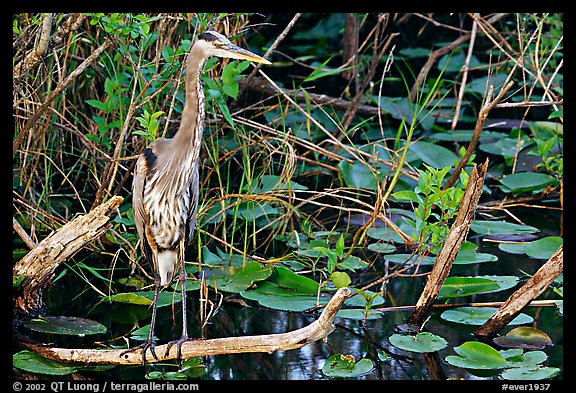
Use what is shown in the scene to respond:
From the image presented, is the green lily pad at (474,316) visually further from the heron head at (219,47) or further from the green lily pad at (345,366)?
the heron head at (219,47)

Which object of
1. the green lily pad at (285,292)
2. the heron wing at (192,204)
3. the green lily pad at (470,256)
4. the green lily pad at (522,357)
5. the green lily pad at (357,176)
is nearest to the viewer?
the green lily pad at (522,357)

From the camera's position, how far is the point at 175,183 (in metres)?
3.34

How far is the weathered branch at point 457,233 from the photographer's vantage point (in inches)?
132

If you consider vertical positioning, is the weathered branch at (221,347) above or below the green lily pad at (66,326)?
below

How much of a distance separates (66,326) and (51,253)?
Result: 328mm

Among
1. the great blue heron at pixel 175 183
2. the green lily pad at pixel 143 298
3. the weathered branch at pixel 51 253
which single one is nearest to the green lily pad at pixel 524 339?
the great blue heron at pixel 175 183

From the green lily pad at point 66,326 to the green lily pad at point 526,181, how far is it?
2564mm

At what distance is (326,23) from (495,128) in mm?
2225

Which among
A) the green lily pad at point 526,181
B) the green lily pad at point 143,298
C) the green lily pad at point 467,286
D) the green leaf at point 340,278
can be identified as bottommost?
the green lily pad at point 467,286

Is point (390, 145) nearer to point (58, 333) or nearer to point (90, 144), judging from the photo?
point (90, 144)

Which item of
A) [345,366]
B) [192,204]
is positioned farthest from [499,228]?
[192,204]

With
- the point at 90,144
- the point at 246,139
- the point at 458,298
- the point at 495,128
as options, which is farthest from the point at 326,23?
the point at 458,298

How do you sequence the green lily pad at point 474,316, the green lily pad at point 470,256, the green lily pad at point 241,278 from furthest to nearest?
1. the green lily pad at point 470,256
2. the green lily pad at point 241,278
3. the green lily pad at point 474,316

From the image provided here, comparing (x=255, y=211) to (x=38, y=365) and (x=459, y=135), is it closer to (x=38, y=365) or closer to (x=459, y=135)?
(x=38, y=365)
